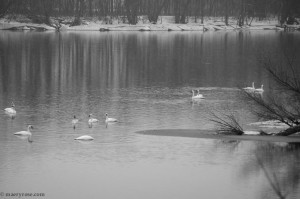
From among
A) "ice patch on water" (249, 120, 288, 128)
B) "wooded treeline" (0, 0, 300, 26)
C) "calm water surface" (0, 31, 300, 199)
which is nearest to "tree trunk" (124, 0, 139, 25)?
"wooded treeline" (0, 0, 300, 26)

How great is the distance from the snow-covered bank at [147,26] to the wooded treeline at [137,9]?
105cm

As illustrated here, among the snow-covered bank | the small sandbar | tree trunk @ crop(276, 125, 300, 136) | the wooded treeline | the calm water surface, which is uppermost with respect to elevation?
the wooded treeline

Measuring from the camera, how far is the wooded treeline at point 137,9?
329ft

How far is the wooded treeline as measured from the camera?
100188mm

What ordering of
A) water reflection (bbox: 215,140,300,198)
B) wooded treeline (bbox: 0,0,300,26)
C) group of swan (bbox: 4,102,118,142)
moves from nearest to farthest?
water reflection (bbox: 215,140,300,198), group of swan (bbox: 4,102,118,142), wooded treeline (bbox: 0,0,300,26)

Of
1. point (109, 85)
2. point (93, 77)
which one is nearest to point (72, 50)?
point (93, 77)

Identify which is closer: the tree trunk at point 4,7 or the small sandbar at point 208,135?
the small sandbar at point 208,135

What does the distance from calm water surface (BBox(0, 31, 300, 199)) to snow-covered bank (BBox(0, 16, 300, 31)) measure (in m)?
49.5

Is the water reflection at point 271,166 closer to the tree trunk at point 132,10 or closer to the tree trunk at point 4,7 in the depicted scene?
the tree trunk at point 4,7

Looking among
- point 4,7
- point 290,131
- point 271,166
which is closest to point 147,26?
point 4,7

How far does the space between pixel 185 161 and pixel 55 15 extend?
8755cm

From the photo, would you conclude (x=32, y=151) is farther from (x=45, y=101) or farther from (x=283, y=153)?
(x=45, y=101)

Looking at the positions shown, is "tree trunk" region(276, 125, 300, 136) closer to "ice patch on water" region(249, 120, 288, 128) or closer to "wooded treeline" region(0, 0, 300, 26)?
"ice patch on water" region(249, 120, 288, 128)

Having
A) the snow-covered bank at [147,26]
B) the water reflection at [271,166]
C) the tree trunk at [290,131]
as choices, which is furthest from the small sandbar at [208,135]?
the snow-covered bank at [147,26]
